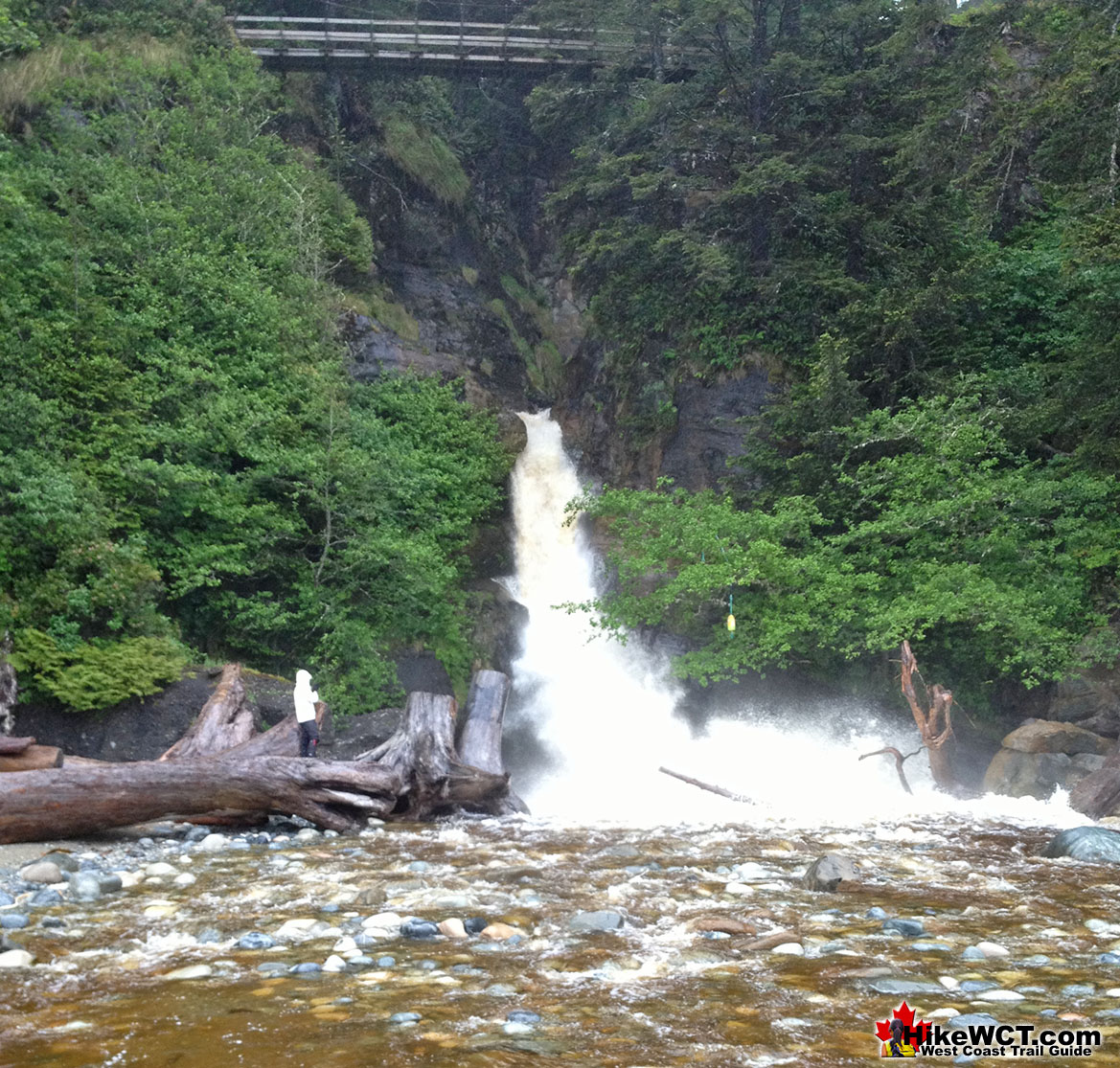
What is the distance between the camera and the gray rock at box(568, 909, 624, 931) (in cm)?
575

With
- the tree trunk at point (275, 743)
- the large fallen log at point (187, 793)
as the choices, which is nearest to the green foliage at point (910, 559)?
the tree trunk at point (275, 743)

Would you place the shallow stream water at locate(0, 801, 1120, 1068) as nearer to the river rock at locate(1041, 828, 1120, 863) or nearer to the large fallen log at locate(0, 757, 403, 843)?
the river rock at locate(1041, 828, 1120, 863)

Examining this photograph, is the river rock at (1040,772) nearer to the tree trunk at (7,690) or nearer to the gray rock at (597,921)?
the gray rock at (597,921)

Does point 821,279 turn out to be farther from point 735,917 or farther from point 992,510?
point 735,917

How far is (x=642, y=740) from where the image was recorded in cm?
1753

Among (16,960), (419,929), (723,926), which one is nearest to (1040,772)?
(723,926)

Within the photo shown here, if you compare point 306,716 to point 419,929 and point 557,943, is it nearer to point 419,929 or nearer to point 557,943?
point 419,929

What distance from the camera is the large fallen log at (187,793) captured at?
7.74 meters

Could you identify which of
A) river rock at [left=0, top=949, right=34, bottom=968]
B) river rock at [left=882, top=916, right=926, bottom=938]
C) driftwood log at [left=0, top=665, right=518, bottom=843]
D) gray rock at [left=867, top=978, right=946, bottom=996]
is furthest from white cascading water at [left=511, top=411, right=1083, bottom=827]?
A: river rock at [left=0, top=949, right=34, bottom=968]

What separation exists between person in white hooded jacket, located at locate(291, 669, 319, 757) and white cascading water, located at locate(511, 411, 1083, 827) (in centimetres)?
296

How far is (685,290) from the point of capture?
2177 cm

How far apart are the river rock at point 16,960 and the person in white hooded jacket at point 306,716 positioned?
5.40 meters

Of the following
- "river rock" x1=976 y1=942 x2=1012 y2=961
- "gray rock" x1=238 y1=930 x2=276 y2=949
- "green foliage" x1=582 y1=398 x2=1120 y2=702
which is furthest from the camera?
"green foliage" x1=582 y1=398 x2=1120 y2=702

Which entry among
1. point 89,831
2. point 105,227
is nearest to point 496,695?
point 89,831
